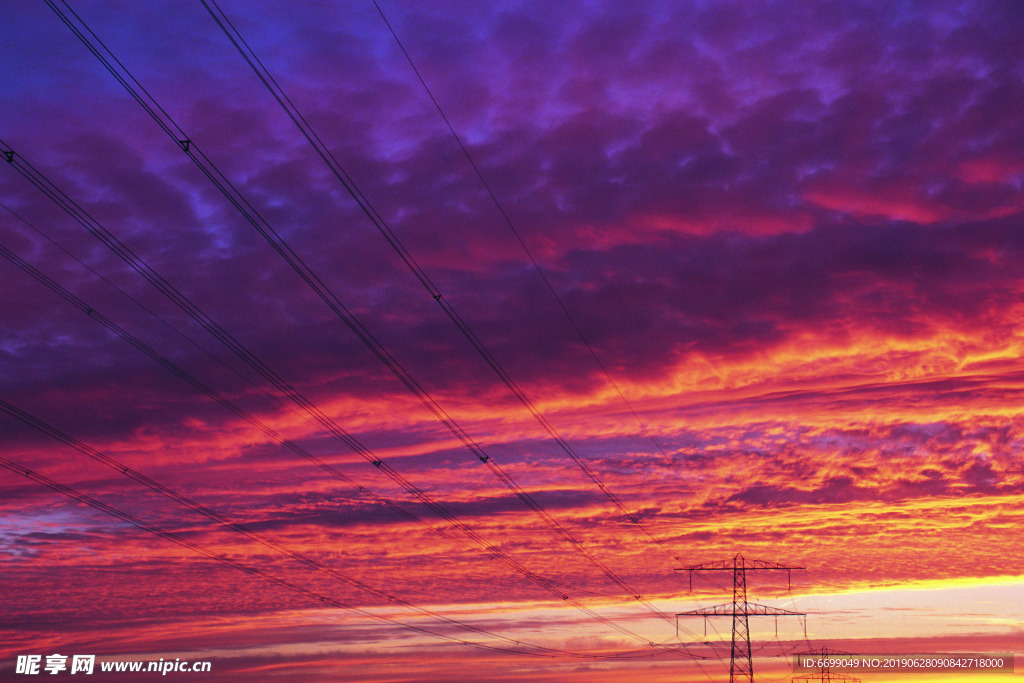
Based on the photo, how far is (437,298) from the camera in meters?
33.8

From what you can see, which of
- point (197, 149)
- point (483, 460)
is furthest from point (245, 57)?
point (483, 460)

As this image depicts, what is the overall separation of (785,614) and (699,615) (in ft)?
35.1

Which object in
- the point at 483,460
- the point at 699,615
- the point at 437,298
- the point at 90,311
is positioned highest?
the point at 437,298

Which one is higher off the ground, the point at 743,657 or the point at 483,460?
the point at 483,460

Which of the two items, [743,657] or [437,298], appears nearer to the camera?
[437,298]

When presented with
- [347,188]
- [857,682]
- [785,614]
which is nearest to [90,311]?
[347,188]

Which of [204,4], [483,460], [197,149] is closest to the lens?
[204,4]

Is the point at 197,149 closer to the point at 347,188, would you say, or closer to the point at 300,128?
the point at 300,128

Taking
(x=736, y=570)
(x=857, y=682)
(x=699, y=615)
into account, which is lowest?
(x=857, y=682)

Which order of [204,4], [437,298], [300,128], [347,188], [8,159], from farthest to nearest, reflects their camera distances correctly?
[437,298] → [347,188] → [300,128] → [204,4] → [8,159]

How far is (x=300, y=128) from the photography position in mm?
26547

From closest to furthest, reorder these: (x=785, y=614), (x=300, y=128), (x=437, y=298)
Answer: (x=300, y=128) → (x=437, y=298) → (x=785, y=614)

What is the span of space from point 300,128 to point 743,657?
87657 mm

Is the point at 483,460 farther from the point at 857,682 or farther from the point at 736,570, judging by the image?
the point at 857,682
